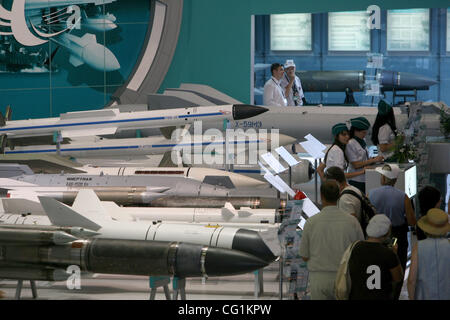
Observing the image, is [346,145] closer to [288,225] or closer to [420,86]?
[288,225]

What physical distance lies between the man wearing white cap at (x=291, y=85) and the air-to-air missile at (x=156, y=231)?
262 inches

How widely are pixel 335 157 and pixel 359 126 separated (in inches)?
18.8

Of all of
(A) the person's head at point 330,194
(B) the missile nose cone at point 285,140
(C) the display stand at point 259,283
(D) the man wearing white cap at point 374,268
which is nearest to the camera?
(D) the man wearing white cap at point 374,268

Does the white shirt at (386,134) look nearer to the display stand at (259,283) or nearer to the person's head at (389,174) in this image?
the person's head at (389,174)

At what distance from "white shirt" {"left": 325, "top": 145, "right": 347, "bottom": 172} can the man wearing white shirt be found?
4785 mm

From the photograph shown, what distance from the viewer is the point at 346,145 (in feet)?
26.0

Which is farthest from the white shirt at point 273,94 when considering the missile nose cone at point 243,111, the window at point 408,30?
the window at point 408,30

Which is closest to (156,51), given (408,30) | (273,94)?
(273,94)

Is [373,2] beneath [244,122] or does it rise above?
above

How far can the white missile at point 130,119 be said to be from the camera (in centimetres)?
1136

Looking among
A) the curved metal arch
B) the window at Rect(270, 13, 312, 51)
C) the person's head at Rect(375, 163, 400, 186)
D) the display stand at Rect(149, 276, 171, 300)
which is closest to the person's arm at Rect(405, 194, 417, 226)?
the person's head at Rect(375, 163, 400, 186)

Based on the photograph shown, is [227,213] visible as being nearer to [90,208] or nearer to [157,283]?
[90,208]

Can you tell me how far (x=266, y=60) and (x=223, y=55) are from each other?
1214mm
